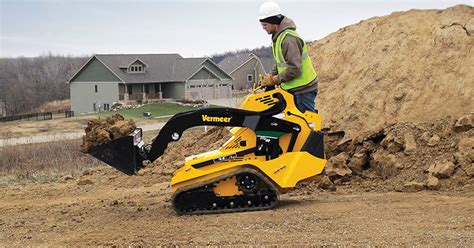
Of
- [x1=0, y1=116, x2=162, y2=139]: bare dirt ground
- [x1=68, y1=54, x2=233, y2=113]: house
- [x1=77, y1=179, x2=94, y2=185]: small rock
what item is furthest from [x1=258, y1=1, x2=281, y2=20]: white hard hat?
[x1=68, y1=54, x2=233, y2=113]: house

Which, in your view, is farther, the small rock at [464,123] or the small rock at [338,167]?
the small rock at [338,167]

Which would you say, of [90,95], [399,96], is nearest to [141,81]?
[90,95]

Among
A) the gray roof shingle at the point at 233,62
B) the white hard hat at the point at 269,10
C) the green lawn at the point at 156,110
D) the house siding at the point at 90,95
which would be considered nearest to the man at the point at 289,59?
the white hard hat at the point at 269,10

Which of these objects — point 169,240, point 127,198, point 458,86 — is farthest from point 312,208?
point 458,86

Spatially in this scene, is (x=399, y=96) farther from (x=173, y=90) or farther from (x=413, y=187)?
(x=173, y=90)

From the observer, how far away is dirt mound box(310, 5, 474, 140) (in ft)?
34.8

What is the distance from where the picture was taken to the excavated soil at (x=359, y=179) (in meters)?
7.14

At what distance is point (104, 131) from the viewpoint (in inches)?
343

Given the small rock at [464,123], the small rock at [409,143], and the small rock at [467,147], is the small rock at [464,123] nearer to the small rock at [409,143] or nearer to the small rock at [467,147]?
the small rock at [467,147]

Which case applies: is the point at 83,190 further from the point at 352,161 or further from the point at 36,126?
the point at 36,126

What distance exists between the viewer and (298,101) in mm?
8414

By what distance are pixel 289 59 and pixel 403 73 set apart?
387 centimetres

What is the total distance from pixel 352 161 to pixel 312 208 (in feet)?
7.93

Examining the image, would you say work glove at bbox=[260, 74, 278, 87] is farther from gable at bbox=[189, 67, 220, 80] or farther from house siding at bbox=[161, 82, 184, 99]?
house siding at bbox=[161, 82, 184, 99]
